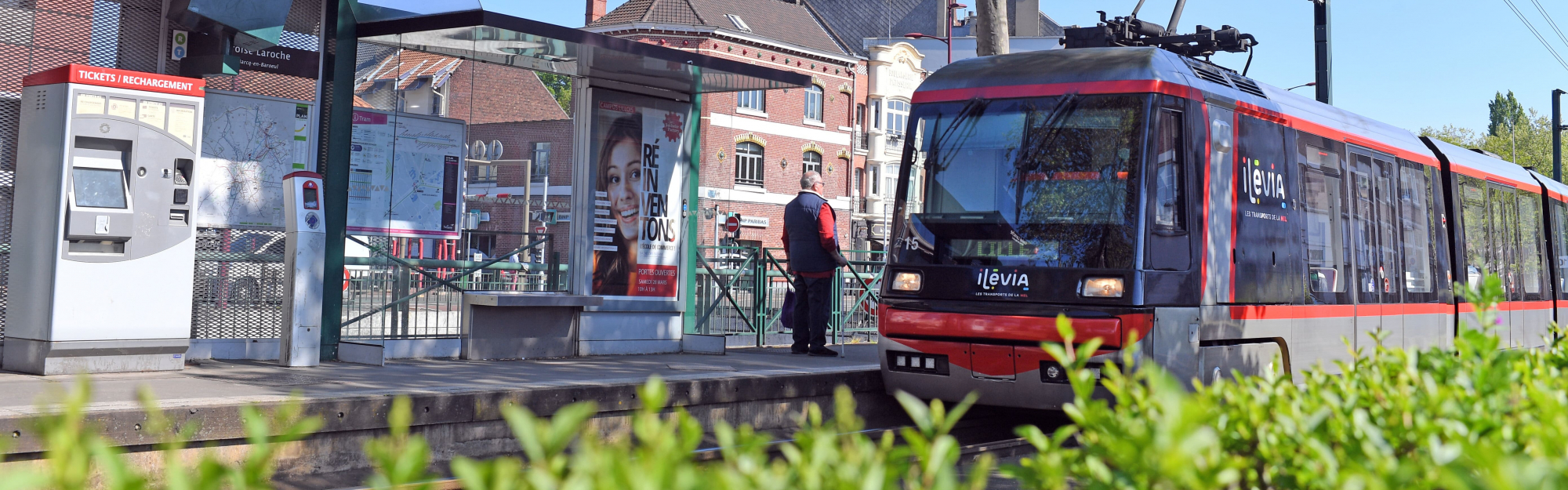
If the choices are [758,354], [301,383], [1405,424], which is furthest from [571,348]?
[1405,424]

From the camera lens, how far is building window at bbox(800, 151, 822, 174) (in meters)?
51.5

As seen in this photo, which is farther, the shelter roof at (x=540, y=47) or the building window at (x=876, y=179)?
the building window at (x=876, y=179)

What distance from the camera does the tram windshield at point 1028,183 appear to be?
859 centimetres

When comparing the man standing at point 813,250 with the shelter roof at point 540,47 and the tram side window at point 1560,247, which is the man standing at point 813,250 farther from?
the tram side window at point 1560,247

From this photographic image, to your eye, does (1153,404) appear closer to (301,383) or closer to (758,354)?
(301,383)

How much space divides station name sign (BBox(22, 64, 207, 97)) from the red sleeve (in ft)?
17.1

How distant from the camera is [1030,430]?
2.37 meters

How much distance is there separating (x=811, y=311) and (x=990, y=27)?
13.1ft

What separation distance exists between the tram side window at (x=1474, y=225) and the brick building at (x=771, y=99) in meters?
30.8

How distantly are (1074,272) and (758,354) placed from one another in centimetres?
488

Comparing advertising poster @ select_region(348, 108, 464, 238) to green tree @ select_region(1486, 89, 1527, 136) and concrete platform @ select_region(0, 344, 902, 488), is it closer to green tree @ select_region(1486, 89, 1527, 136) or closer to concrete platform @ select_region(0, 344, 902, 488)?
concrete platform @ select_region(0, 344, 902, 488)

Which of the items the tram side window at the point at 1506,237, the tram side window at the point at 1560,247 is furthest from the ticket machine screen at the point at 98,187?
the tram side window at the point at 1560,247

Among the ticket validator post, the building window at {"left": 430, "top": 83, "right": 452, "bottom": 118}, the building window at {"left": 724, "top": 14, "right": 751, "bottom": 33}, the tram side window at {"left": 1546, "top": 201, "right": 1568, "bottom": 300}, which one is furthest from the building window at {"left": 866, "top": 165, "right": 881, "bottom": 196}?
the ticket validator post

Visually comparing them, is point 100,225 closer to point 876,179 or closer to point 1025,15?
point 876,179
